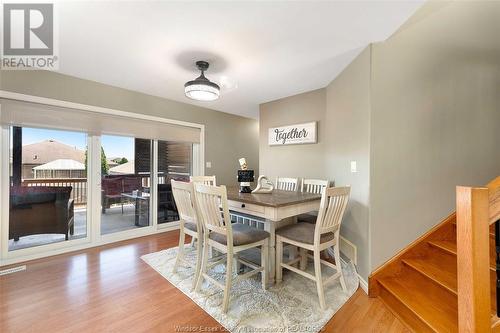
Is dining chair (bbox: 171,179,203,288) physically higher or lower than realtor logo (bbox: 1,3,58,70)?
lower

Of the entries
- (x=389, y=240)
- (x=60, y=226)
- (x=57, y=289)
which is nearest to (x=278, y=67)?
(x=389, y=240)

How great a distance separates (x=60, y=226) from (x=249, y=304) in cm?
281

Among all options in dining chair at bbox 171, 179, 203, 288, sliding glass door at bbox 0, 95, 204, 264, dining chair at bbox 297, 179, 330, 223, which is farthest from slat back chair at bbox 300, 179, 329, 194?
sliding glass door at bbox 0, 95, 204, 264

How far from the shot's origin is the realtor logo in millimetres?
1684

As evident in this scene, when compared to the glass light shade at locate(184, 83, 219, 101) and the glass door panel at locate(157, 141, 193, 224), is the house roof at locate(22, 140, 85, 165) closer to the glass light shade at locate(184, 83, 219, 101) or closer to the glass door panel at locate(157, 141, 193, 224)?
the glass door panel at locate(157, 141, 193, 224)

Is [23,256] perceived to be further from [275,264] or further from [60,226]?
[275,264]

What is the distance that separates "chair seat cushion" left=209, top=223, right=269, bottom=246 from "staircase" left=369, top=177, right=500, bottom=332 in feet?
3.58

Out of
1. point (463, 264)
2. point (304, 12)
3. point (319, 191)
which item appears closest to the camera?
A: point (463, 264)

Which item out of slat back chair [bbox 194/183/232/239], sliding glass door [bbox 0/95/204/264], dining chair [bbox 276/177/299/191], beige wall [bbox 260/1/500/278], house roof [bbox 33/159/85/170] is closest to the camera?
slat back chair [bbox 194/183/232/239]

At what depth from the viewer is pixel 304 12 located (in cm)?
167

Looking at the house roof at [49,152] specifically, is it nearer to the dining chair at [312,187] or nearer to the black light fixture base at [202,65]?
the black light fixture base at [202,65]

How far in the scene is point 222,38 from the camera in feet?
6.66

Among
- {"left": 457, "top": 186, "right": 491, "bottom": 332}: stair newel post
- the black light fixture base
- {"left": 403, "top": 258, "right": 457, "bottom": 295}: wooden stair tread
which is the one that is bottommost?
{"left": 403, "top": 258, "right": 457, "bottom": 295}: wooden stair tread

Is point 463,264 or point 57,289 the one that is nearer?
point 463,264
